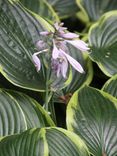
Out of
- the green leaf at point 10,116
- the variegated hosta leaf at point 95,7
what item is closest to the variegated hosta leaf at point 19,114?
the green leaf at point 10,116

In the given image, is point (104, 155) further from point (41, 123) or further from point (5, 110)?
point (5, 110)

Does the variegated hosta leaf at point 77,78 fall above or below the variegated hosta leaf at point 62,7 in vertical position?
below

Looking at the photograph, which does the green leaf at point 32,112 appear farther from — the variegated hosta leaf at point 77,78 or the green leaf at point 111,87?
the green leaf at point 111,87

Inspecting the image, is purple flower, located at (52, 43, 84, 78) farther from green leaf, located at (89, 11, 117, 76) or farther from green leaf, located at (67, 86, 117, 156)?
green leaf, located at (89, 11, 117, 76)

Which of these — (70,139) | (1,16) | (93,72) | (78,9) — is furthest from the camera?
(78,9)

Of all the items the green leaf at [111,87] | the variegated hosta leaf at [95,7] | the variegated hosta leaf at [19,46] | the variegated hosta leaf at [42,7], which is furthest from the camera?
the variegated hosta leaf at [95,7]

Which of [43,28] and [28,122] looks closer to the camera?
[28,122]

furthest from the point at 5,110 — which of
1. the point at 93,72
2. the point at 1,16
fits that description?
the point at 93,72
